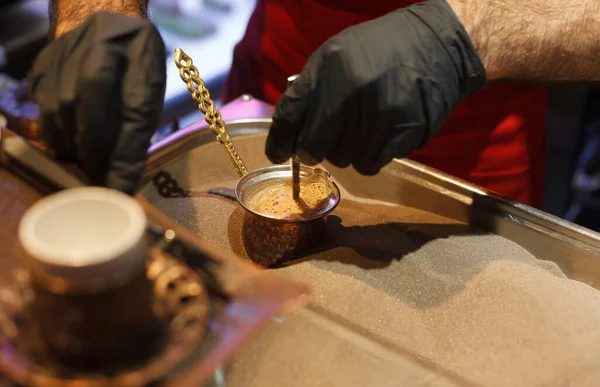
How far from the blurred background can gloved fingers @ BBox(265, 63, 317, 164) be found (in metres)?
0.97

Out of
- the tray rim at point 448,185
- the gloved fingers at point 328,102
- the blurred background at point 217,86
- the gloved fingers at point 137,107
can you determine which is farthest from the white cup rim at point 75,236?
the blurred background at point 217,86

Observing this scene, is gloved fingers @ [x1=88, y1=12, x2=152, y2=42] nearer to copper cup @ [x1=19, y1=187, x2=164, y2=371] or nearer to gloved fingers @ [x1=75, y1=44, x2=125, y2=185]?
gloved fingers @ [x1=75, y1=44, x2=125, y2=185]

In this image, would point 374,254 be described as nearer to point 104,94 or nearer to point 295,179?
point 295,179

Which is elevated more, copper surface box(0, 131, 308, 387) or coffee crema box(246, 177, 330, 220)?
copper surface box(0, 131, 308, 387)

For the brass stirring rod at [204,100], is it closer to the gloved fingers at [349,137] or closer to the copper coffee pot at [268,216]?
the copper coffee pot at [268,216]

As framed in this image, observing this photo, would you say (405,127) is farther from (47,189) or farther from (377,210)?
(47,189)

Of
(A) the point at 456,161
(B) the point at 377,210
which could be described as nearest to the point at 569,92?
(A) the point at 456,161

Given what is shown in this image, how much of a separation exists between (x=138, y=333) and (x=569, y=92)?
1.90 meters

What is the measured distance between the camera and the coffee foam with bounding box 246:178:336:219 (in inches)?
40.7

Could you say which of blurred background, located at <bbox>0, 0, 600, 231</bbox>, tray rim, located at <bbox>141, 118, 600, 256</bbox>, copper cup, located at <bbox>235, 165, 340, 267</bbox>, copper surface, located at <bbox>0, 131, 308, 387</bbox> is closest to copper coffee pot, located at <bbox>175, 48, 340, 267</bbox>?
copper cup, located at <bbox>235, 165, 340, 267</bbox>

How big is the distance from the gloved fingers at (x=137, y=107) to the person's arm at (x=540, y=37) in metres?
0.53

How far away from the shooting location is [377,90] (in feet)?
2.94

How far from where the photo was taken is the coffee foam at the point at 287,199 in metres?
1.03

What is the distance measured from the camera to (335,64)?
89 cm
